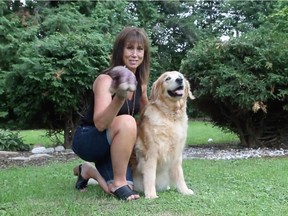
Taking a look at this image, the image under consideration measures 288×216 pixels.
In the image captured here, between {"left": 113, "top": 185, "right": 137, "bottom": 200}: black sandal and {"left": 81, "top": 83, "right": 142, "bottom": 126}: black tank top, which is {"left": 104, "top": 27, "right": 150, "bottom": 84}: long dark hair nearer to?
{"left": 81, "top": 83, "right": 142, "bottom": 126}: black tank top

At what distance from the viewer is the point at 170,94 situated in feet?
12.1

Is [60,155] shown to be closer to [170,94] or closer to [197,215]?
Result: [170,94]

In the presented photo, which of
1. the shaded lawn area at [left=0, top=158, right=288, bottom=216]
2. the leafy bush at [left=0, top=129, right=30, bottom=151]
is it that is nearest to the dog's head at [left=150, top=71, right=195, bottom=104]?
the shaded lawn area at [left=0, top=158, right=288, bottom=216]

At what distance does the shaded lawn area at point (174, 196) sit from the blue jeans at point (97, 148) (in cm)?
A: 20

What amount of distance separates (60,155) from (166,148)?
14.1 ft

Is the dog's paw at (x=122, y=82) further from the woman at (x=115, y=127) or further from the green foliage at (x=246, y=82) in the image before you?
the green foliage at (x=246, y=82)

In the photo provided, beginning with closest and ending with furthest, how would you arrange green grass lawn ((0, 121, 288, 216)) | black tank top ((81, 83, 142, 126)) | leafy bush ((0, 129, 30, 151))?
1. green grass lawn ((0, 121, 288, 216))
2. black tank top ((81, 83, 142, 126))
3. leafy bush ((0, 129, 30, 151))

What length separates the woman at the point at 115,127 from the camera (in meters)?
3.32

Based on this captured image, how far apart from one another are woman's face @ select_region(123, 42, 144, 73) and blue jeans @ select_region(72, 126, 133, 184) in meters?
0.62

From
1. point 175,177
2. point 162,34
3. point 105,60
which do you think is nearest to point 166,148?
point 175,177

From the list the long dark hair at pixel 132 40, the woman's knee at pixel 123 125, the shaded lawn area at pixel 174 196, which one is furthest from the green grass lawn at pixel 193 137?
the woman's knee at pixel 123 125

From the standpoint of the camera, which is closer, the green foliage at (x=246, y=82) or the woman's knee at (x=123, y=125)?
the woman's knee at (x=123, y=125)

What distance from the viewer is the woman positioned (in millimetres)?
3321

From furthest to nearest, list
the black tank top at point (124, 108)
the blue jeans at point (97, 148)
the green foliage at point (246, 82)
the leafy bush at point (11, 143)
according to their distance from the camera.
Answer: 1. the leafy bush at point (11, 143)
2. the green foliage at point (246, 82)
3. the black tank top at point (124, 108)
4. the blue jeans at point (97, 148)
